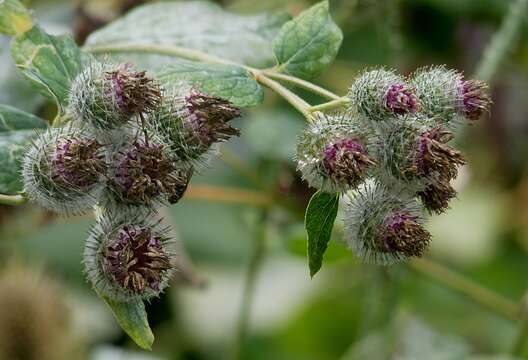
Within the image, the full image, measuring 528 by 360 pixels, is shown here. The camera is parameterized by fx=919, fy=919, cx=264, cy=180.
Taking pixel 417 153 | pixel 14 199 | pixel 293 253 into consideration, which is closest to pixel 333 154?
pixel 417 153

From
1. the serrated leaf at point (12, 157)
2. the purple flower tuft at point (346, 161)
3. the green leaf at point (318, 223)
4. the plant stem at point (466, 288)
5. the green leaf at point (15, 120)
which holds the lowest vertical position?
the plant stem at point (466, 288)

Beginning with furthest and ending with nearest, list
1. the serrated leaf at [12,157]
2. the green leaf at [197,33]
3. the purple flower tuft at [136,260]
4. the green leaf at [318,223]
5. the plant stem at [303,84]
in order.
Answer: the green leaf at [197,33], the serrated leaf at [12,157], the plant stem at [303,84], the green leaf at [318,223], the purple flower tuft at [136,260]

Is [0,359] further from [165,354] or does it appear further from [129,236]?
[129,236]

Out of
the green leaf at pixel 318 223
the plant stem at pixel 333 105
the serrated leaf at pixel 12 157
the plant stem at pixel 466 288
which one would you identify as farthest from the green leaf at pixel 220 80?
the plant stem at pixel 466 288

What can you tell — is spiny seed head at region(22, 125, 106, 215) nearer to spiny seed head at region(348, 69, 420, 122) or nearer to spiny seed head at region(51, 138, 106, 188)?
spiny seed head at region(51, 138, 106, 188)

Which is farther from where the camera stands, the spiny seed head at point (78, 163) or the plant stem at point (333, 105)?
the plant stem at point (333, 105)

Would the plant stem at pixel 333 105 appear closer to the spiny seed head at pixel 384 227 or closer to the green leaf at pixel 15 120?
the spiny seed head at pixel 384 227

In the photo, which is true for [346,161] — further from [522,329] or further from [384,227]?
[522,329]
